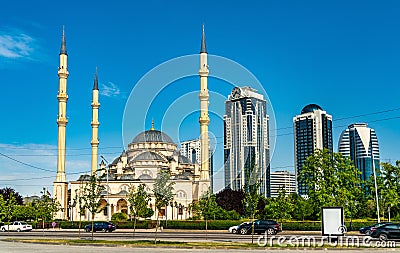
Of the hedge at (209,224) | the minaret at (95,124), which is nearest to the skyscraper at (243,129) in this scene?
the hedge at (209,224)

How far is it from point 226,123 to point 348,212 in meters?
18.3

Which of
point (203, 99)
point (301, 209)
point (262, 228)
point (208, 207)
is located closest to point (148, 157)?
point (203, 99)

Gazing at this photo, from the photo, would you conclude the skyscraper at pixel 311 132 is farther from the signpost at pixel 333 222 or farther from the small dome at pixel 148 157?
the signpost at pixel 333 222

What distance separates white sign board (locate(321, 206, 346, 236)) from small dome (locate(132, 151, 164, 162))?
68.6 meters

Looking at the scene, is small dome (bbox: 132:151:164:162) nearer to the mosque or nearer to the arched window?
the mosque

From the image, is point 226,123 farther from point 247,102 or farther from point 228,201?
point 228,201

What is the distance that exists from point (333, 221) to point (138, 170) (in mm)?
68634

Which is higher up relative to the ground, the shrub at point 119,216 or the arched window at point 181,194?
the arched window at point 181,194

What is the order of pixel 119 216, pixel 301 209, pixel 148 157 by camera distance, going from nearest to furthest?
pixel 301 209 < pixel 119 216 < pixel 148 157

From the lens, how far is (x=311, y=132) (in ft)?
560

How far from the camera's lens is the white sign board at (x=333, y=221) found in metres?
27.8

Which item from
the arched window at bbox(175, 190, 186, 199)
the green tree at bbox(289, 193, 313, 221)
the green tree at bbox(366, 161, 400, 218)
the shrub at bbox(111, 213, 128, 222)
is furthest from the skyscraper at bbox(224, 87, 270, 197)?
the arched window at bbox(175, 190, 186, 199)

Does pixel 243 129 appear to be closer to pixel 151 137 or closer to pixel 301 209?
pixel 301 209

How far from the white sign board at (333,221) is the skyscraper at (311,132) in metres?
140
